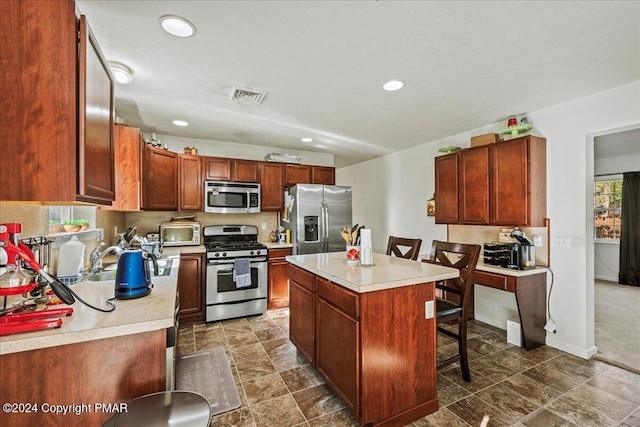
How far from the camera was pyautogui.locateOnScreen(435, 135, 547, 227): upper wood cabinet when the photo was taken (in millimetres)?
2924

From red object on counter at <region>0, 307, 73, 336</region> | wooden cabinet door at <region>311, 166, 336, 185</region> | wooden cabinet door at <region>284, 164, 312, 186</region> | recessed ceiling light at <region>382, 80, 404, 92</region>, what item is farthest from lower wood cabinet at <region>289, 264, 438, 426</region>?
wooden cabinet door at <region>311, 166, 336, 185</region>

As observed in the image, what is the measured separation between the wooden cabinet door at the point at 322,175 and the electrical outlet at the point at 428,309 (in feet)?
10.4

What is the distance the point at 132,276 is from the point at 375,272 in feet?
4.93

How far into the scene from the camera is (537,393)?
221cm

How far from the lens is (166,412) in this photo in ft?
3.37

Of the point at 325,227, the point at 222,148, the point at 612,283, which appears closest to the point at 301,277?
the point at 325,227

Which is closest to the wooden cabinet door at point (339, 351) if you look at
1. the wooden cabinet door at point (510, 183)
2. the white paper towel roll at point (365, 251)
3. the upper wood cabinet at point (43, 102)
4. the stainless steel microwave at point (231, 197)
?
the white paper towel roll at point (365, 251)

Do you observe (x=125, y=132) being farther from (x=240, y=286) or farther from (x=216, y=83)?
(x=240, y=286)

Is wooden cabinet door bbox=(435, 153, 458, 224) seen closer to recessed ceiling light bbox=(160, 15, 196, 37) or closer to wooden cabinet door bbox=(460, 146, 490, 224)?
wooden cabinet door bbox=(460, 146, 490, 224)

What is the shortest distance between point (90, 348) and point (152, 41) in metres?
1.86

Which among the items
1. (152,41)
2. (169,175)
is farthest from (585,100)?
(169,175)

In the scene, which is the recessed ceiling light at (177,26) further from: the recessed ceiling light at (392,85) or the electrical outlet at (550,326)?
the electrical outlet at (550,326)

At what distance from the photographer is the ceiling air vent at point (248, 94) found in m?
2.63

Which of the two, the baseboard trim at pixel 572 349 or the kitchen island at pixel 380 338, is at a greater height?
the kitchen island at pixel 380 338
